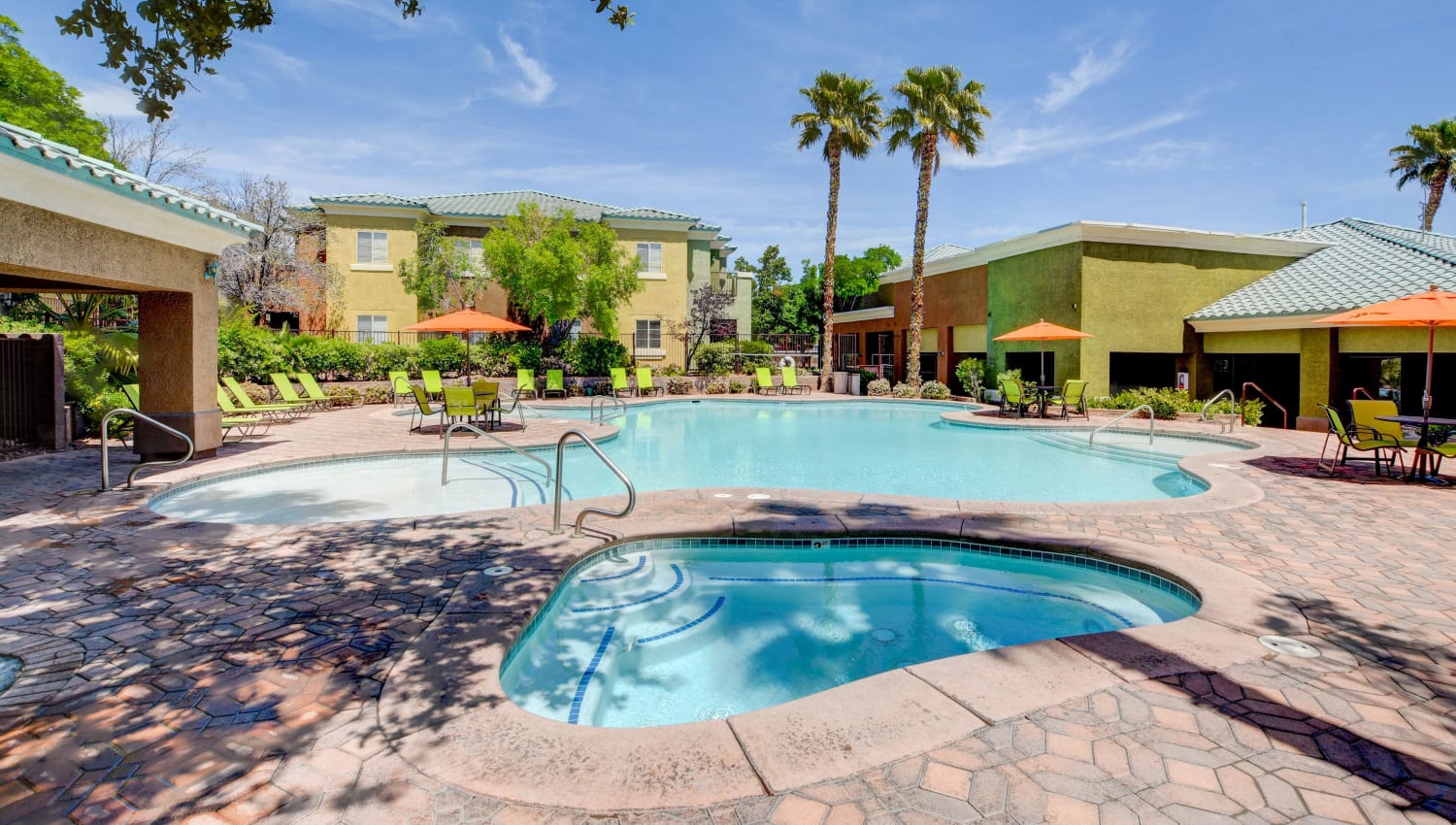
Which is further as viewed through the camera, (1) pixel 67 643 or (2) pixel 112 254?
(2) pixel 112 254

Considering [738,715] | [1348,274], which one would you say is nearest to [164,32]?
[738,715]

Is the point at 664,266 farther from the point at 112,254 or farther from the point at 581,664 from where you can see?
the point at 581,664

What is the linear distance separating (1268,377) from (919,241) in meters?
11.0

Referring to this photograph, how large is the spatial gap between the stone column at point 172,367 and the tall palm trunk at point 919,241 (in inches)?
803

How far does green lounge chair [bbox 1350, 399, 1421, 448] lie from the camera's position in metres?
8.93

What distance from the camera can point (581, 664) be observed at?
4.43 meters

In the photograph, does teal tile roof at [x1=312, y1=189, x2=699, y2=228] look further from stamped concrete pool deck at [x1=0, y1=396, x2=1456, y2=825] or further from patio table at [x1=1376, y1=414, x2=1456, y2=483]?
patio table at [x1=1376, y1=414, x2=1456, y2=483]

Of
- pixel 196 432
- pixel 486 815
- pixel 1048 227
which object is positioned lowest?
pixel 486 815

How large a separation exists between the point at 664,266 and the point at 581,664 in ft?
87.1

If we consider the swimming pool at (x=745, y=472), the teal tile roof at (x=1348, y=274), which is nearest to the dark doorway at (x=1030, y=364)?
the teal tile roof at (x=1348, y=274)

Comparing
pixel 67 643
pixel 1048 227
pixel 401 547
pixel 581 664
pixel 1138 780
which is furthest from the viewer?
pixel 1048 227

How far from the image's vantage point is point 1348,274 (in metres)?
17.8

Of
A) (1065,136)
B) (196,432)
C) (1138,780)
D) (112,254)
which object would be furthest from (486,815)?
(1065,136)

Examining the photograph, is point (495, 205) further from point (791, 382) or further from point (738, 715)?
point (738, 715)
